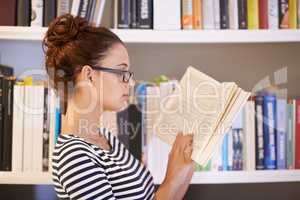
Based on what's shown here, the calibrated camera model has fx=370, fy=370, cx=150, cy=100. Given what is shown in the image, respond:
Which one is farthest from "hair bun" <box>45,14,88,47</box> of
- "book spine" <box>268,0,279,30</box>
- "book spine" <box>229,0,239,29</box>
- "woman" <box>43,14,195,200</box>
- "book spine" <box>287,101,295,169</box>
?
"book spine" <box>287,101,295,169</box>

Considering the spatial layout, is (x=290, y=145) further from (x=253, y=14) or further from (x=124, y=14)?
(x=124, y=14)

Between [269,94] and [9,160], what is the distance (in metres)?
0.87

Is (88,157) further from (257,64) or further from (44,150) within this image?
(257,64)

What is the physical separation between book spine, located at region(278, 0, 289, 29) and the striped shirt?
66 cm

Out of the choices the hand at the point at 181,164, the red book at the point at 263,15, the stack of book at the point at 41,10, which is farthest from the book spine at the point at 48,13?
the red book at the point at 263,15

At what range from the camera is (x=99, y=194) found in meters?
0.83

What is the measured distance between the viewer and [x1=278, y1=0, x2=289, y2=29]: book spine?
120 cm

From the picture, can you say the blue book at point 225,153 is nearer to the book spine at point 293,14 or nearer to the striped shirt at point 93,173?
the striped shirt at point 93,173

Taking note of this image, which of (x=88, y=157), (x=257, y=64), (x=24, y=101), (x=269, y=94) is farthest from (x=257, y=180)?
(x=24, y=101)

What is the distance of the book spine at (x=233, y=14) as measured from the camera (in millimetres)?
1201

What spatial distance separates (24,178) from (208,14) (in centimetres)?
78

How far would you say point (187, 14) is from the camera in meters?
1.20

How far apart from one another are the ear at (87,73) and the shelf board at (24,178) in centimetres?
38

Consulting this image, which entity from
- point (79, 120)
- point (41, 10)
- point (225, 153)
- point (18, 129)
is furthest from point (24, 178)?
point (225, 153)
